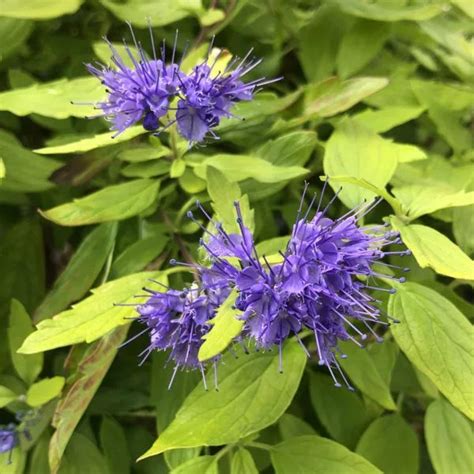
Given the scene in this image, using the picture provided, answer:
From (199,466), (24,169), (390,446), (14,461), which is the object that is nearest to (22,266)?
(24,169)

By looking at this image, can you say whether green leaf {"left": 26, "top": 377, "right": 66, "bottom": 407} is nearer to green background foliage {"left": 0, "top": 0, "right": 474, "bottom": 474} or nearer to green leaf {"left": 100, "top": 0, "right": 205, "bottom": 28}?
green background foliage {"left": 0, "top": 0, "right": 474, "bottom": 474}

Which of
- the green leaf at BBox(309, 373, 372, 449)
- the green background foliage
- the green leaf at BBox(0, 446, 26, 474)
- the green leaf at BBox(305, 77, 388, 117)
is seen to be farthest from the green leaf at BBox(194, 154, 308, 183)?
the green leaf at BBox(0, 446, 26, 474)

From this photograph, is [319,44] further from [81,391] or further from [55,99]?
[81,391]

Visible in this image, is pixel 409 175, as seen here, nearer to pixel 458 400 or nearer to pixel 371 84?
pixel 371 84

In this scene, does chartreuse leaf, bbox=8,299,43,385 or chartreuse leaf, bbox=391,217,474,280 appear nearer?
chartreuse leaf, bbox=391,217,474,280

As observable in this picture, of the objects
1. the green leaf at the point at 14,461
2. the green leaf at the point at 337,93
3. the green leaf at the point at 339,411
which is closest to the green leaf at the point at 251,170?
the green leaf at the point at 337,93

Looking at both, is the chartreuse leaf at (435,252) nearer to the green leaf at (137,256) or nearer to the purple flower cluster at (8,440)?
Answer: the green leaf at (137,256)
